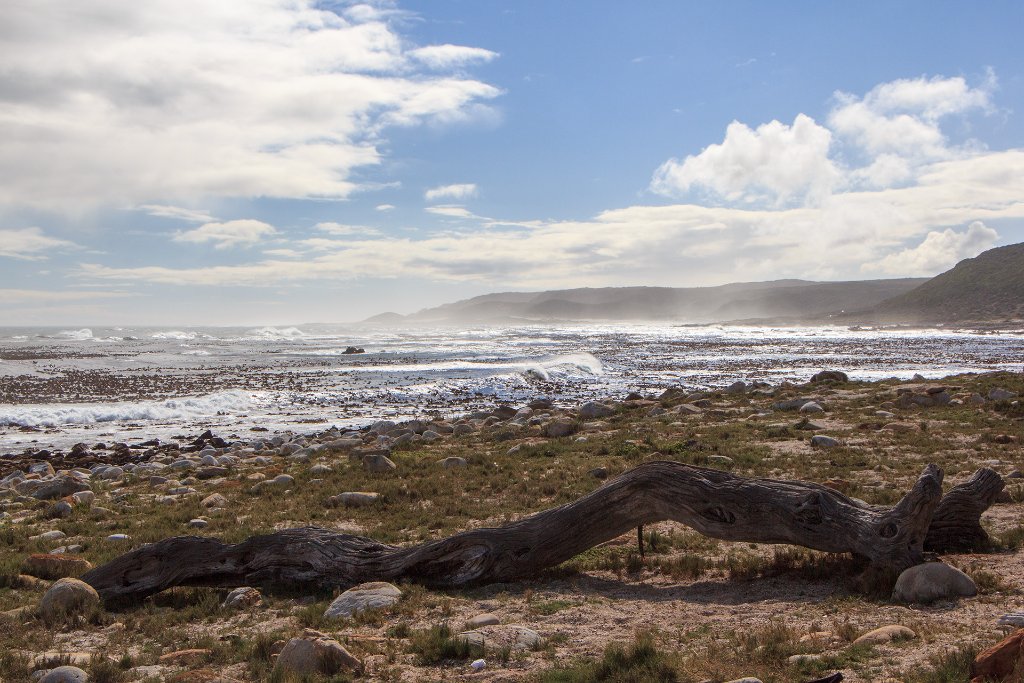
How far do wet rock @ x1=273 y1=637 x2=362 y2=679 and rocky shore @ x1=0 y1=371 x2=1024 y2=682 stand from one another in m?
0.02

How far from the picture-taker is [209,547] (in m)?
9.38

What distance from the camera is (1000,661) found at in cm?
496

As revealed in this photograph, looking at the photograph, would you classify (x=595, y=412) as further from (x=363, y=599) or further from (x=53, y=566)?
(x=53, y=566)

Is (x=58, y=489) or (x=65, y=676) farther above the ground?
(x=65, y=676)

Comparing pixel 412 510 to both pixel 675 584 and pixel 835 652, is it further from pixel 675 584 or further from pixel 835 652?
pixel 835 652

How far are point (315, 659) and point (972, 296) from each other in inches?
5915

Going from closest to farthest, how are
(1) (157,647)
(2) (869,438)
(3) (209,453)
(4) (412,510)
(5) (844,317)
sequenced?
(1) (157,647) < (4) (412,510) < (2) (869,438) < (3) (209,453) < (5) (844,317)

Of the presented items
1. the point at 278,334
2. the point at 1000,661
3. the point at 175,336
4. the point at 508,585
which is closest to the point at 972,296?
the point at 278,334

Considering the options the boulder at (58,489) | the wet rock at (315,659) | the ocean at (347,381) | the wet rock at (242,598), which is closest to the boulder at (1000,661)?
the wet rock at (315,659)

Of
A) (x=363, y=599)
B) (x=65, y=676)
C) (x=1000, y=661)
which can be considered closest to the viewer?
(x=1000, y=661)

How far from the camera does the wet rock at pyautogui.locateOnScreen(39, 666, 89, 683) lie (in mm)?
6152

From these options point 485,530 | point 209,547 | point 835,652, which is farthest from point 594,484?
point 835,652

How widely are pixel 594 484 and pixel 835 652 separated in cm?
838

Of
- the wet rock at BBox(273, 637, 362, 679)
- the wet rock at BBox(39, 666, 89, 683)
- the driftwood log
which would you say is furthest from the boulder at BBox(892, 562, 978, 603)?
the wet rock at BBox(39, 666, 89, 683)
